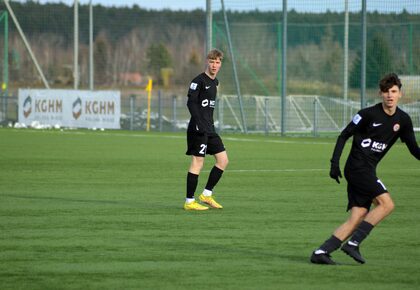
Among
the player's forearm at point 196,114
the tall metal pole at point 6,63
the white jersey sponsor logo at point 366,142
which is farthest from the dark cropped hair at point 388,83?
the tall metal pole at point 6,63

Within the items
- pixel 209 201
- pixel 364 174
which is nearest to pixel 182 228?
pixel 209 201

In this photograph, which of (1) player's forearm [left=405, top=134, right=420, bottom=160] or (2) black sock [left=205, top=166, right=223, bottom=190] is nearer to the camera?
(1) player's forearm [left=405, top=134, right=420, bottom=160]

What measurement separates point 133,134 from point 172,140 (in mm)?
4265

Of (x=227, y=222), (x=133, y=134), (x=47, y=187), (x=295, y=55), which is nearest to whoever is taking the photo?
(x=227, y=222)

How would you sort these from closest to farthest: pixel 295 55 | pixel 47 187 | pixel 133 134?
pixel 47 187 < pixel 133 134 < pixel 295 55

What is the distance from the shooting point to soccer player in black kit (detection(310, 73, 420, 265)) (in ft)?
30.8

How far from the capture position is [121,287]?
27.7ft

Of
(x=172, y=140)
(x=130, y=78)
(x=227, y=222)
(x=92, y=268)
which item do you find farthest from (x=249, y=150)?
(x=130, y=78)

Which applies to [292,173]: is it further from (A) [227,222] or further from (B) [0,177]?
(A) [227,222]

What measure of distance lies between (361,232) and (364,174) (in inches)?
20.0

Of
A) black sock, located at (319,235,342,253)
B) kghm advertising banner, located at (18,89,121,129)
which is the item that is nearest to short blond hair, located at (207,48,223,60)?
black sock, located at (319,235,342,253)

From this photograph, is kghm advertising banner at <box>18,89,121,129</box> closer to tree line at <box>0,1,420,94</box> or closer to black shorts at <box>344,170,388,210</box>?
tree line at <box>0,1,420,94</box>

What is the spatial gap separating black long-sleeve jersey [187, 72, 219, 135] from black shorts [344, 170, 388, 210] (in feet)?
15.7

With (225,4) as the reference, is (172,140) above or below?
below
